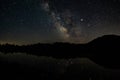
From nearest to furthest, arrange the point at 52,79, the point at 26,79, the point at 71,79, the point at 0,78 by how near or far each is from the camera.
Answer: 1. the point at 0,78
2. the point at 26,79
3. the point at 52,79
4. the point at 71,79

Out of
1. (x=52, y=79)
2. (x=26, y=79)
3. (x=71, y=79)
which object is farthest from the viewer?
(x=71, y=79)

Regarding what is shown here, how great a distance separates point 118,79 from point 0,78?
2241cm

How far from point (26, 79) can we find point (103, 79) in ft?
48.9

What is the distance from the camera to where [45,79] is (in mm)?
31375

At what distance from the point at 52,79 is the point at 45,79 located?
1.34 m

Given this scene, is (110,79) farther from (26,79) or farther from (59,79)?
(26,79)

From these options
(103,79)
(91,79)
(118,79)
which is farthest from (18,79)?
(118,79)

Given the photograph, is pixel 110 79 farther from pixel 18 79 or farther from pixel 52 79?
pixel 18 79

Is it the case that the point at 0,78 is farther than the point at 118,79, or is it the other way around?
the point at 118,79

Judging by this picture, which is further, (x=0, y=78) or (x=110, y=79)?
(x=110, y=79)

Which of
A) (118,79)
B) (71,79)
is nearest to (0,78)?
(71,79)

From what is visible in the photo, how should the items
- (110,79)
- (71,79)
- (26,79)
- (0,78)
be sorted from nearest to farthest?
1. (0,78)
2. (26,79)
3. (71,79)
4. (110,79)

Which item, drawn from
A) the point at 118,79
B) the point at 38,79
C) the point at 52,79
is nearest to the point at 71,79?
the point at 52,79

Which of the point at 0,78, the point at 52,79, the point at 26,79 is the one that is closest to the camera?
the point at 0,78
